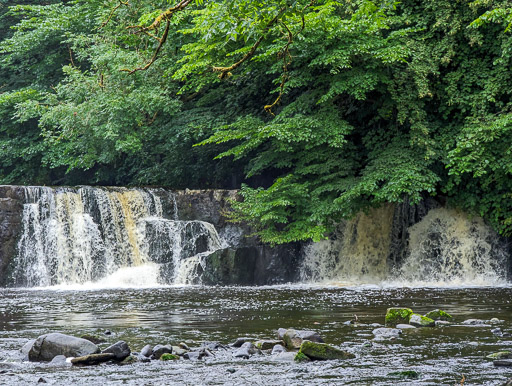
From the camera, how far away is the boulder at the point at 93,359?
6109 millimetres

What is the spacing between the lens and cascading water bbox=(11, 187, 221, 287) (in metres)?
17.0

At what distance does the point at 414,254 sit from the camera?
17391mm

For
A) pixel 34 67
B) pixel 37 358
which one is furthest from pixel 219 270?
pixel 34 67

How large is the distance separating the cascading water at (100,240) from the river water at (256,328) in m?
1.56

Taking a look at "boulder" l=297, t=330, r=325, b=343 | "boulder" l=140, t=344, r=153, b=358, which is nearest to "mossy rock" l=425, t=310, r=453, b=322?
"boulder" l=297, t=330, r=325, b=343

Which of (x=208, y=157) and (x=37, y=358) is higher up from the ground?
(x=208, y=157)

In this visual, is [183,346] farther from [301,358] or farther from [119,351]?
[301,358]

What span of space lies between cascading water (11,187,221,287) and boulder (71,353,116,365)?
35.1 ft

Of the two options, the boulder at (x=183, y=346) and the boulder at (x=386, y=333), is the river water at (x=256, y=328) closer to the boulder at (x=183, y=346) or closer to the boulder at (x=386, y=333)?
the boulder at (x=386, y=333)

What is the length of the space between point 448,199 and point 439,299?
5336 mm

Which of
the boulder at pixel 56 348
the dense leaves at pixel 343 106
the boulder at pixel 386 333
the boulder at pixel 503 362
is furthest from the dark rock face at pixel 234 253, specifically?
the boulder at pixel 503 362

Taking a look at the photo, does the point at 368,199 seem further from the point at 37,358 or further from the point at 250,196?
the point at 37,358

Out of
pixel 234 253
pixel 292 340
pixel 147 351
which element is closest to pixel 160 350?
pixel 147 351

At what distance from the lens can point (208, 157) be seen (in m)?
21.8
